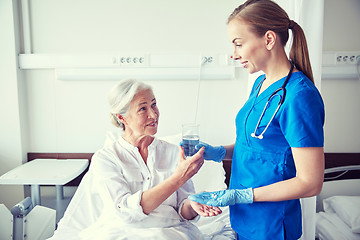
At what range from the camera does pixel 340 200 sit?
74.4 inches

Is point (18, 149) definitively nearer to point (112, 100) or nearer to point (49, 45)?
point (49, 45)

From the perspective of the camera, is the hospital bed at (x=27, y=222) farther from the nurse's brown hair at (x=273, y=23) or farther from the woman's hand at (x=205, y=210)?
the nurse's brown hair at (x=273, y=23)

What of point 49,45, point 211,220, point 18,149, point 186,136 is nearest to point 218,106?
point 211,220

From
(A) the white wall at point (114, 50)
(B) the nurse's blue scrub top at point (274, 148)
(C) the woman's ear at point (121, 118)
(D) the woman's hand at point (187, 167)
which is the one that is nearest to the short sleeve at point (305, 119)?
(B) the nurse's blue scrub top at point (274, 148)

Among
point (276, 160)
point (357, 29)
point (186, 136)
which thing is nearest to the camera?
point (276, 160)

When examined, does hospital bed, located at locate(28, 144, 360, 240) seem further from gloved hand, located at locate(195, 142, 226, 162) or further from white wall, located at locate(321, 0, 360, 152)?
→ gloved hand, located at locate(195, 142, 226, 162)

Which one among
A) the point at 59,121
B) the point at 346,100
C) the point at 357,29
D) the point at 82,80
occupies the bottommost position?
the point at 59,121

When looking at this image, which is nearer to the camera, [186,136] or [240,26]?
[240,26]

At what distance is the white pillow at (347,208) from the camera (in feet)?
5.57

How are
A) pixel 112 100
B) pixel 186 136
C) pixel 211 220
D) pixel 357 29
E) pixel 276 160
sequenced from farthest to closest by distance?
pixel 357 29
pixel 211 220
pixel 112 100
pixel 186 136
pixel 276 160

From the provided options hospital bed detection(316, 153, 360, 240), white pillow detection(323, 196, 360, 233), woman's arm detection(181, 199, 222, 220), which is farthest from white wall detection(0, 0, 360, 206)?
woman's arm detection(181, 199, 222, 220)

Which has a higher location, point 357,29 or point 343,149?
point 357,29

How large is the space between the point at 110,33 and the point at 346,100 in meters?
2.07

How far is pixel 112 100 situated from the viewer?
1346 mm
